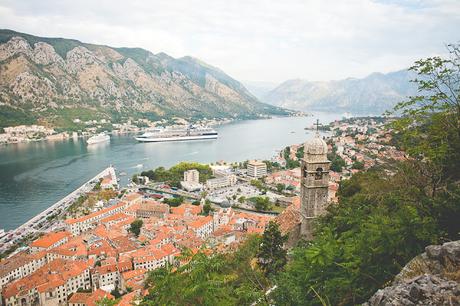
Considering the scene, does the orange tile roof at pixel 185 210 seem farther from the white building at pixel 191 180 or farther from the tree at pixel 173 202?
the white building at pixel 191 180

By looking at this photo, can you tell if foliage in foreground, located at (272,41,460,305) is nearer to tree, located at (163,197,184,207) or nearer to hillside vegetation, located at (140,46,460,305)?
hillside vegetation, located at (140,46,460,305)

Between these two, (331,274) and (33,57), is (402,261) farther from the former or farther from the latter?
(33,57)

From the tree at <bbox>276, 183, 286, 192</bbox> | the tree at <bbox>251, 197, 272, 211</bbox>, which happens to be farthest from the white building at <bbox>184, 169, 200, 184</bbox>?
the tree at <bbox>251, 197, 272, 211</bbox>

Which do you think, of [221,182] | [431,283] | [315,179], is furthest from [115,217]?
[431,283]

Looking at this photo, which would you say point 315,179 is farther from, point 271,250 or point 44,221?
point 44,221

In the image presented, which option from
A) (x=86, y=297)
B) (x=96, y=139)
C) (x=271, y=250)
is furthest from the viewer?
(x=96, y=139)

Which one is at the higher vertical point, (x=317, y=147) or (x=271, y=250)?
(x=317, y=147)

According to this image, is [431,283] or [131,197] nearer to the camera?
[431,283]
